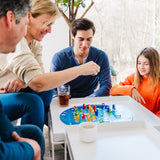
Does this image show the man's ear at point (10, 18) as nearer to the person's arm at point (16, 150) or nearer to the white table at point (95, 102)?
the person's arm at point (16, 150)

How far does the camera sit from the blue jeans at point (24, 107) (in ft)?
4.35

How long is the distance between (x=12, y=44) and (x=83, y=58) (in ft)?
4.29

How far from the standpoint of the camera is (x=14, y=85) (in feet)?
4.55

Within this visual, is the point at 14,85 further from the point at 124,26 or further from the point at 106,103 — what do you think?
the point at 124,26

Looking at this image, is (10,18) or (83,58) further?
(83,58)

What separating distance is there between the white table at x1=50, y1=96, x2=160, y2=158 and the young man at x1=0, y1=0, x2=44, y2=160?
0.26 m

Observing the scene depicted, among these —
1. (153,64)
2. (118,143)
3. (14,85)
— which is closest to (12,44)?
(14,85)

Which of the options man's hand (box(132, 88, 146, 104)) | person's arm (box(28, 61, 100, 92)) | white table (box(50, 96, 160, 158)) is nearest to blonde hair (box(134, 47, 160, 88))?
man's hand (box(132, 88, 146, 104))

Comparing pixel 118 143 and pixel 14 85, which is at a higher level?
pixel 14 85

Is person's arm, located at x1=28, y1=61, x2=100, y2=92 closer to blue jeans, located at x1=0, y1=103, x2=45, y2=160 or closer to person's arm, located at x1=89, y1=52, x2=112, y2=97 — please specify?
blue jeans, located at x1=0, y1=103, x2=45, y2=160

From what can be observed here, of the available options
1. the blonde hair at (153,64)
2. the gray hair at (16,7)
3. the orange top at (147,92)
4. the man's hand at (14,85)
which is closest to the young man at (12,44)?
the gray hair at (16,7)

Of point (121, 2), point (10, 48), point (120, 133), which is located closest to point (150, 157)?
point (120, 133)

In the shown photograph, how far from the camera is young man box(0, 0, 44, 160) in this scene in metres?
0.75

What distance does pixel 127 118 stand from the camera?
4.25 feet
